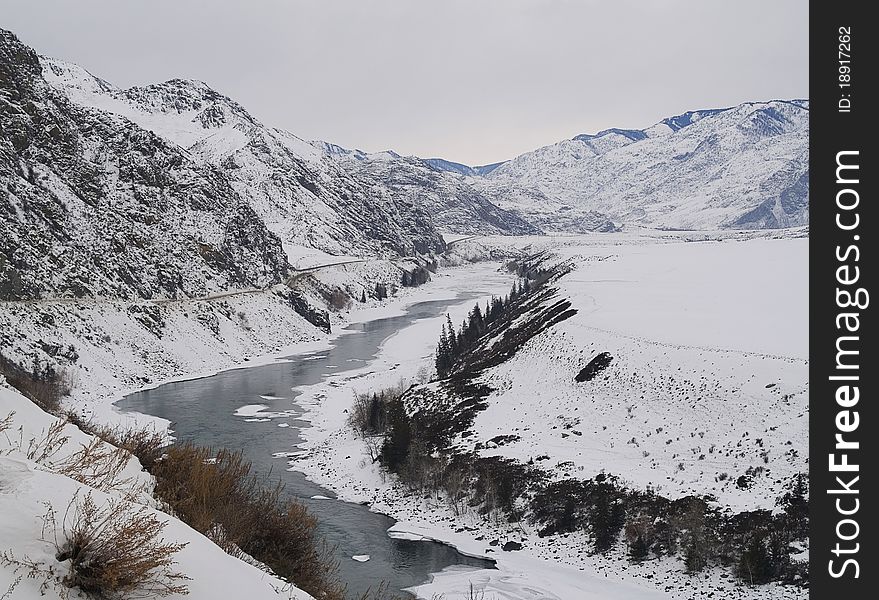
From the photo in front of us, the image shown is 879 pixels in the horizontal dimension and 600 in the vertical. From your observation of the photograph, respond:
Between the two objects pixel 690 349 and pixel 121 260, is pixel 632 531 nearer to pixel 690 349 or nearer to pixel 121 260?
pixel 690 349

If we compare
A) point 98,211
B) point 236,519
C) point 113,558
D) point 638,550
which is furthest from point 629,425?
point 98,211

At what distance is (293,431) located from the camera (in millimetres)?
51469

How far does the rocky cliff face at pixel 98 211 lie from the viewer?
72.2 meters

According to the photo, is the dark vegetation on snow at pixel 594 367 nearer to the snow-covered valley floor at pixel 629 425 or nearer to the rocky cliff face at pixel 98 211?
the snow-covered valley floor at pixel 629 425

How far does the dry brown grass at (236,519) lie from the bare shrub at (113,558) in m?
4.25

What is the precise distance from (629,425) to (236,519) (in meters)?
32.5

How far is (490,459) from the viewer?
40.2m

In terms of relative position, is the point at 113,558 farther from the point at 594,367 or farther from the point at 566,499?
the point at 594,367

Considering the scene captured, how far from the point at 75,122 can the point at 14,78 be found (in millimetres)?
9647

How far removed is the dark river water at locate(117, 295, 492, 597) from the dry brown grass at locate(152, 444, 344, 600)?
10423 mm

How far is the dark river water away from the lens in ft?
95.8

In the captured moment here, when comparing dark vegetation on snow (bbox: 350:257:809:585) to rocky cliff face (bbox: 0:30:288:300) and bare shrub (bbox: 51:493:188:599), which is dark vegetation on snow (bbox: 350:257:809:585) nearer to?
bare shrub (bbox: 51:493:188:599)
